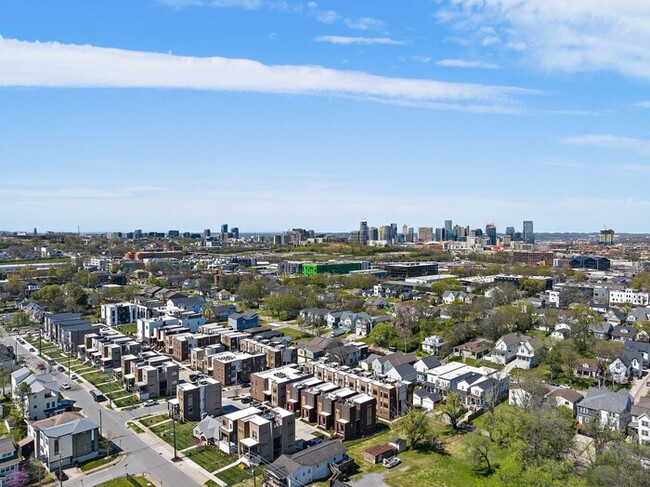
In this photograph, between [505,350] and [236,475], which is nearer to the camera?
[236,475]

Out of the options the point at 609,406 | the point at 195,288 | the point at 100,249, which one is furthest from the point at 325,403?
the point at 100,249

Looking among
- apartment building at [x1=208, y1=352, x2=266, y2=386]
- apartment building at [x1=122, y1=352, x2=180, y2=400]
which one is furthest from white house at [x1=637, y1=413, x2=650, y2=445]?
apartment building at [x1=122, y1=352, x2=180, y2=400]

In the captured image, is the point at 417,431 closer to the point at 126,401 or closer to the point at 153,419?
the point at 153,419

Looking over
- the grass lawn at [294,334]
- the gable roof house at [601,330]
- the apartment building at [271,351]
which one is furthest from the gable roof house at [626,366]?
the grass lawn at [294,334]

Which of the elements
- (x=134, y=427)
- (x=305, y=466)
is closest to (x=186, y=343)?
(x=134, y=427)

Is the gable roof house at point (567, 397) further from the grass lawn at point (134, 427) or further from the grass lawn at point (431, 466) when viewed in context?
the grass lawn at point (134, 427)
